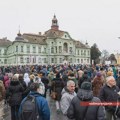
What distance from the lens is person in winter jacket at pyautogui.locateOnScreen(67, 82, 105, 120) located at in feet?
15.6

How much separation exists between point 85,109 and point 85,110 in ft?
0.06

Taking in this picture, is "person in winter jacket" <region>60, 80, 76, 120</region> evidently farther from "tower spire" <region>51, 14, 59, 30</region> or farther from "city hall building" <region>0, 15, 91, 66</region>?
"tower spire" <region>51, 14, 59, 30</region>

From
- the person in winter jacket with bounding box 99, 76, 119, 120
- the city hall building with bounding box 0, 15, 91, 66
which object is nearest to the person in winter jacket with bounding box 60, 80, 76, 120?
the person in winter jacket with bounding box 99, 76, 119, 120

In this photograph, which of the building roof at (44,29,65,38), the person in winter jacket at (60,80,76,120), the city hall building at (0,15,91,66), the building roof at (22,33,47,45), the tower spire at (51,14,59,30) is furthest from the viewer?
the tower spire at (51,14,59,30)

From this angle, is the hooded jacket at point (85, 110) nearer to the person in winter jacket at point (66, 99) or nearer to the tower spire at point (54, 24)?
the person in winter jacket at point (66, 99)

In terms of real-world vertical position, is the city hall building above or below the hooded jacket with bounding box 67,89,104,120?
above

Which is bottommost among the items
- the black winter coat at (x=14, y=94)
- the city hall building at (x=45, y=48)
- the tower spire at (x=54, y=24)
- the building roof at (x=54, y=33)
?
the black winter coat at (x=14, y=94)

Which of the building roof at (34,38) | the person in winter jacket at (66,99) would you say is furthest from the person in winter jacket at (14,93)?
the building roof at (34,38)

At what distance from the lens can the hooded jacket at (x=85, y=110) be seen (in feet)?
15.5

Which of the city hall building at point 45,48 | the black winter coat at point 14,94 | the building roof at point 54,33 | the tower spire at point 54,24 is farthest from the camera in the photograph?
the tower spire at point 54,24

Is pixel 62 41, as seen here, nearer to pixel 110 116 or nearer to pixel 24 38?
pixel 24 38

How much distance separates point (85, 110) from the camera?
479cm

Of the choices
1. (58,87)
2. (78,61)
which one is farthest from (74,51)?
(58,87)

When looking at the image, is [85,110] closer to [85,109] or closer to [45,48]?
[85,109]
